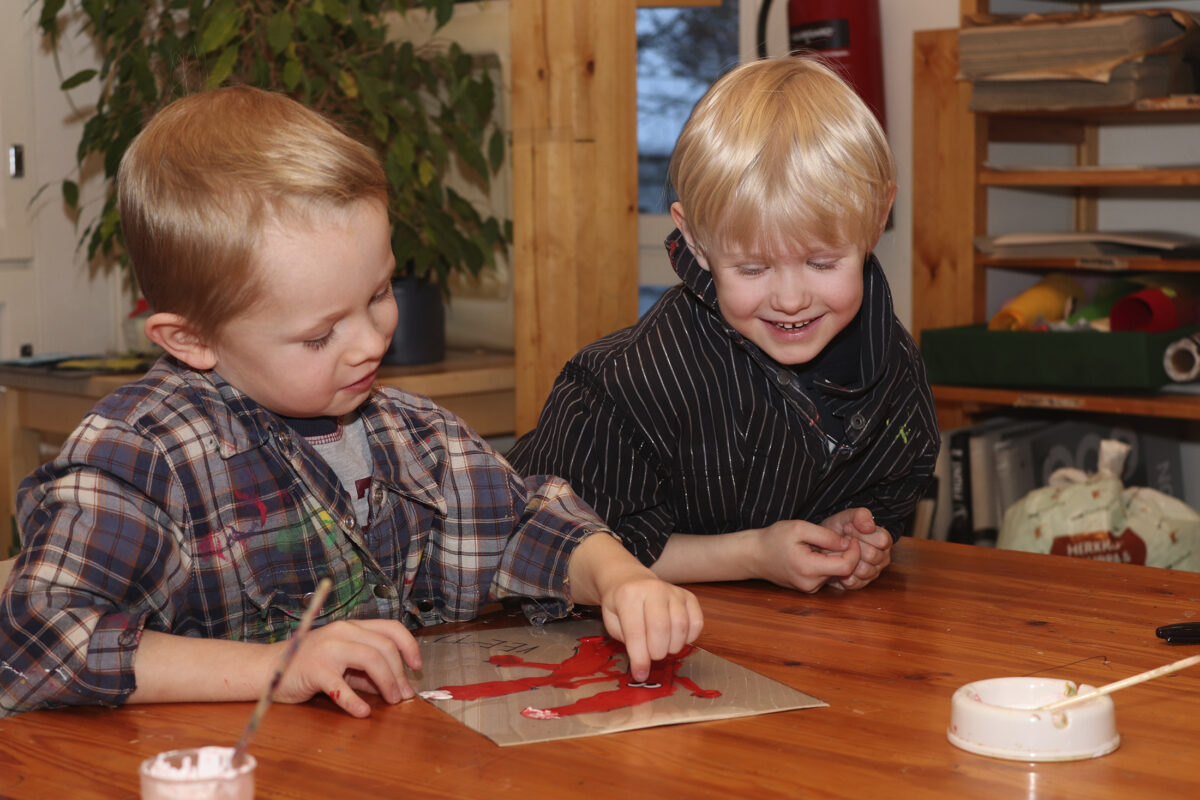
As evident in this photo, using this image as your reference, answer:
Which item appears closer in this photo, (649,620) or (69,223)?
(649,620)

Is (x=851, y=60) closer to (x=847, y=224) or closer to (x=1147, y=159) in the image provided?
(x=1147, y=159)

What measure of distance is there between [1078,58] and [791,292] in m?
1.39

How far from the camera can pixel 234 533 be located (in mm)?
964

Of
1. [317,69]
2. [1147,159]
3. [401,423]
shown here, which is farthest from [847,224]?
[1147,159]

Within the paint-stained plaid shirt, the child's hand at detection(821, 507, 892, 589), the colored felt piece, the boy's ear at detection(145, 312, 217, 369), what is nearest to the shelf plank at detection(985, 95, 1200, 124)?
the colored felt piece

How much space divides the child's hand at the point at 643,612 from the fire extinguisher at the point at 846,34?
5.70 ft

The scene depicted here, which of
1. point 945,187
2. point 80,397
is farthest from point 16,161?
point 945,187

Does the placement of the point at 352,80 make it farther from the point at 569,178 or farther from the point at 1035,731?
the point at 1035,731

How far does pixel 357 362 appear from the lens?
948 millimetres

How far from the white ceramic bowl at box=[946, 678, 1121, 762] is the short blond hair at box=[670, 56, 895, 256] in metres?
0.50

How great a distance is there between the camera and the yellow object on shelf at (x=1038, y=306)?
8.09 feet

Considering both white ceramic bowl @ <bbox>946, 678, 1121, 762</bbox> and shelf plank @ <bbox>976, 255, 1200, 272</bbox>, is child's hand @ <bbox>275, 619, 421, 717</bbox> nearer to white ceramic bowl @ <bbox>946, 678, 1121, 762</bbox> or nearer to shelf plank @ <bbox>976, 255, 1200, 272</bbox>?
white ceramic bowl @ <bbox>946, 678, 1121, 762</bbox>

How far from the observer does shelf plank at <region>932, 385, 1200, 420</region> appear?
2.25 metres

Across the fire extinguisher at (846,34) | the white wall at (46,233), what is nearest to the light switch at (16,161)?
the white wall at (46,233)
